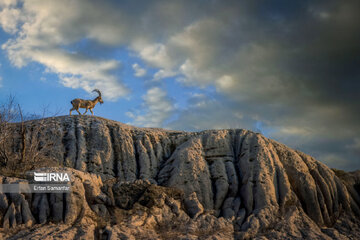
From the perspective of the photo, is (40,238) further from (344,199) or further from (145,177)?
(344,199)

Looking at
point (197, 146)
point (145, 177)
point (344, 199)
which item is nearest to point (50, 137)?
point (145, 177)

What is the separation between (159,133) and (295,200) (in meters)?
10.4

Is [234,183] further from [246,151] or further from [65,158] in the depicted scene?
[65,158]

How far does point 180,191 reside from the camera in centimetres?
2291

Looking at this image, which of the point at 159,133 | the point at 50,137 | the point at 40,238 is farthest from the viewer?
the point at 159,133

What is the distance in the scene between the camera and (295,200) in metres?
24.5

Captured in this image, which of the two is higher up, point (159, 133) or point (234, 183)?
point (159, 133)

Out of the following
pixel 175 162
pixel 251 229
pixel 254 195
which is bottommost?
pixel 251 229

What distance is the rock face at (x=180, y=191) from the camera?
18.1 meters

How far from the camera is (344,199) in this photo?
87.5 ft

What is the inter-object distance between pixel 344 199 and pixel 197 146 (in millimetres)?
10553

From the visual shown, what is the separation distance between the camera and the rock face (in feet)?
59.4

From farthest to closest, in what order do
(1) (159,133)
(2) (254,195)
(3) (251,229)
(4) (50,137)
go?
(1) (159,133) → (4) (50,137) → (2) (254,195) → (3) (251,229)

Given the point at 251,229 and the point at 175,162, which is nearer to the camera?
the point at 251,229
